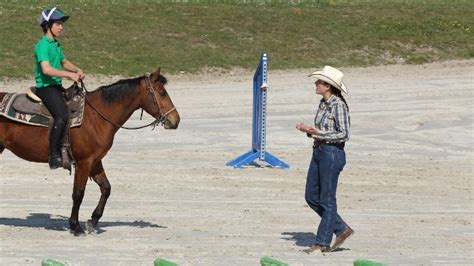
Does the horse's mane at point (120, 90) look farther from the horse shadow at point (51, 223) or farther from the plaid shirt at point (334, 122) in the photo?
the plaid shirt at point (334, 122)

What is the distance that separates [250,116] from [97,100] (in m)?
11.0

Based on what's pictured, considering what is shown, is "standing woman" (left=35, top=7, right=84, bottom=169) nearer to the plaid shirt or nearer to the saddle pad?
the saddle pad

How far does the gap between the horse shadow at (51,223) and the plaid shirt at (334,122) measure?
2.74 m

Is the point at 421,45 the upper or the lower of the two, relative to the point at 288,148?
upper

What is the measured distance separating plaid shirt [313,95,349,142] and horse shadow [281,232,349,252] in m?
1.33

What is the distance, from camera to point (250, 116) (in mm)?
25688

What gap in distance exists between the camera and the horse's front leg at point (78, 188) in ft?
47.7

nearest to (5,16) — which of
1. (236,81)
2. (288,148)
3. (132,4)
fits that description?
(132,4)

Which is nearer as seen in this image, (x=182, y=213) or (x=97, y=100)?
(x=97, y=100)

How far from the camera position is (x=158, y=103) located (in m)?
14.7

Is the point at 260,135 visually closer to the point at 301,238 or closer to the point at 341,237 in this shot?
the point at 301,238

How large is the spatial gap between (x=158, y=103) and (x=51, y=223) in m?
1.99

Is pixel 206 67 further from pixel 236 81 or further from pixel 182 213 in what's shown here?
pixel 182 213

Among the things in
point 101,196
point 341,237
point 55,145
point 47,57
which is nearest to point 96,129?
point 55,145
